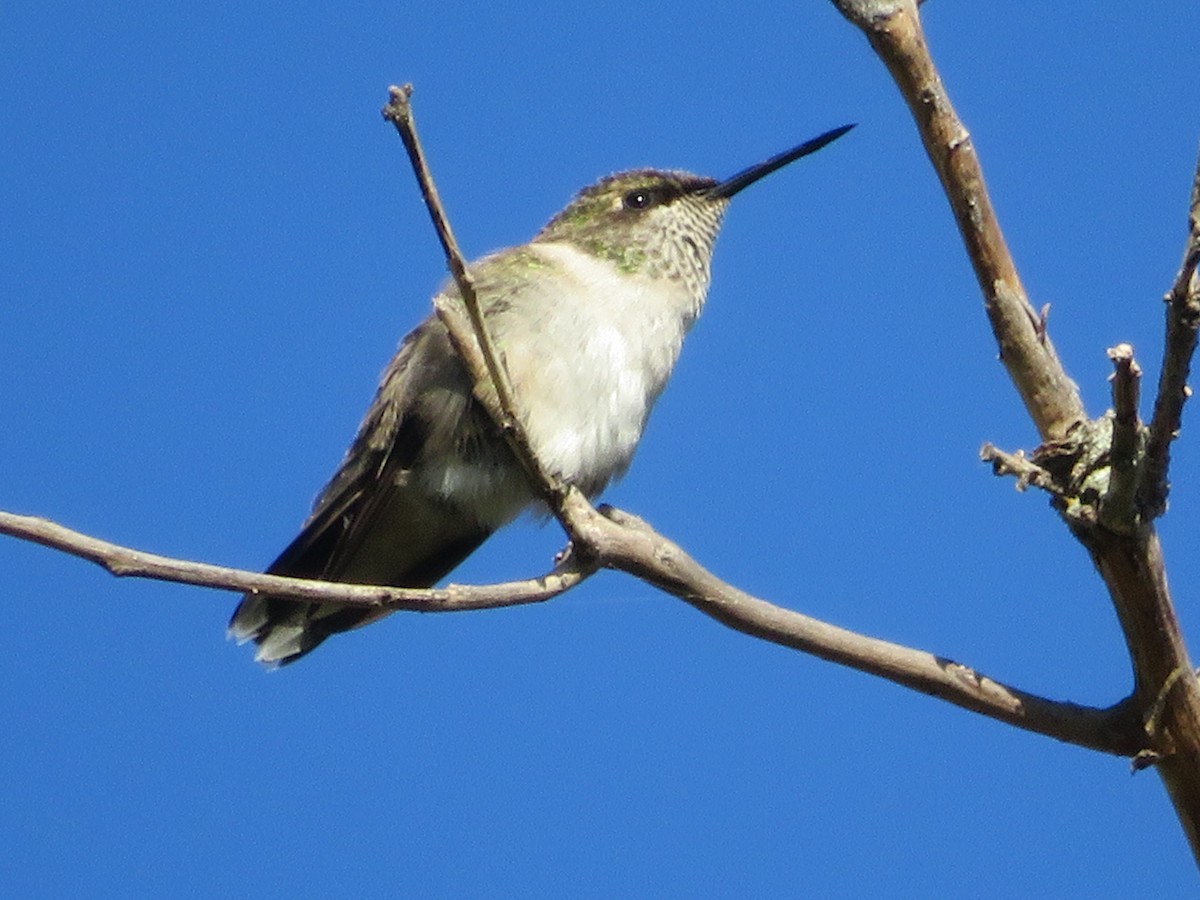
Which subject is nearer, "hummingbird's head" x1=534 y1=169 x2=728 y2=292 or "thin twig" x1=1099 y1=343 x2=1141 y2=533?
"thin twig" x1=1099 y1=343 x2=1141 y2=533

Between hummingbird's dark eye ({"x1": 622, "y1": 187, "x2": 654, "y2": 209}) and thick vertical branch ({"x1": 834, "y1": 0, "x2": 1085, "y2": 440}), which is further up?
hummingbird's dark eye ({"x1": 622, "y1": 187, "x2": 654, "y2": 209})

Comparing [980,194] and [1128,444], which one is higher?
[980,194]

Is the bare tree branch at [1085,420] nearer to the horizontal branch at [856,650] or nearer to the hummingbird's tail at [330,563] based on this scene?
the horizontal branch at [856,650]

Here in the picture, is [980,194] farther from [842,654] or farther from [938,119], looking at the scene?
[842,654]

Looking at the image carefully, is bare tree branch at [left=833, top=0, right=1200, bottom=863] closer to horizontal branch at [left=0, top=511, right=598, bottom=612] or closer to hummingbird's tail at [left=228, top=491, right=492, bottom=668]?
horizontal branch at [left=0, top=511, right=598, bottom=612]

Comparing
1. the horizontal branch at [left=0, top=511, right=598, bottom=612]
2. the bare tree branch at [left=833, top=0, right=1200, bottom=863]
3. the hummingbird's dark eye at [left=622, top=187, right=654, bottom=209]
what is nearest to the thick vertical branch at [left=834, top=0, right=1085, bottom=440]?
the bare tree branch at [left=833, top=0, right=1200, bottom=863]

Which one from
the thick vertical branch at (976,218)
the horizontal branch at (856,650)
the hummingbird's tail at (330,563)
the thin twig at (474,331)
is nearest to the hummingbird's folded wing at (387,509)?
the hummingbird's tail at (330,563)

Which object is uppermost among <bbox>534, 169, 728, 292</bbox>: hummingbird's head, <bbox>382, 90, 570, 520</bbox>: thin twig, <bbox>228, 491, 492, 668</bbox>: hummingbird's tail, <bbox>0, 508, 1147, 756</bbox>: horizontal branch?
<bbox>534, 169, 728, 292</bbox>: hummingbird's head

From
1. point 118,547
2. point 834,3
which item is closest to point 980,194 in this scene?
point 834,3
